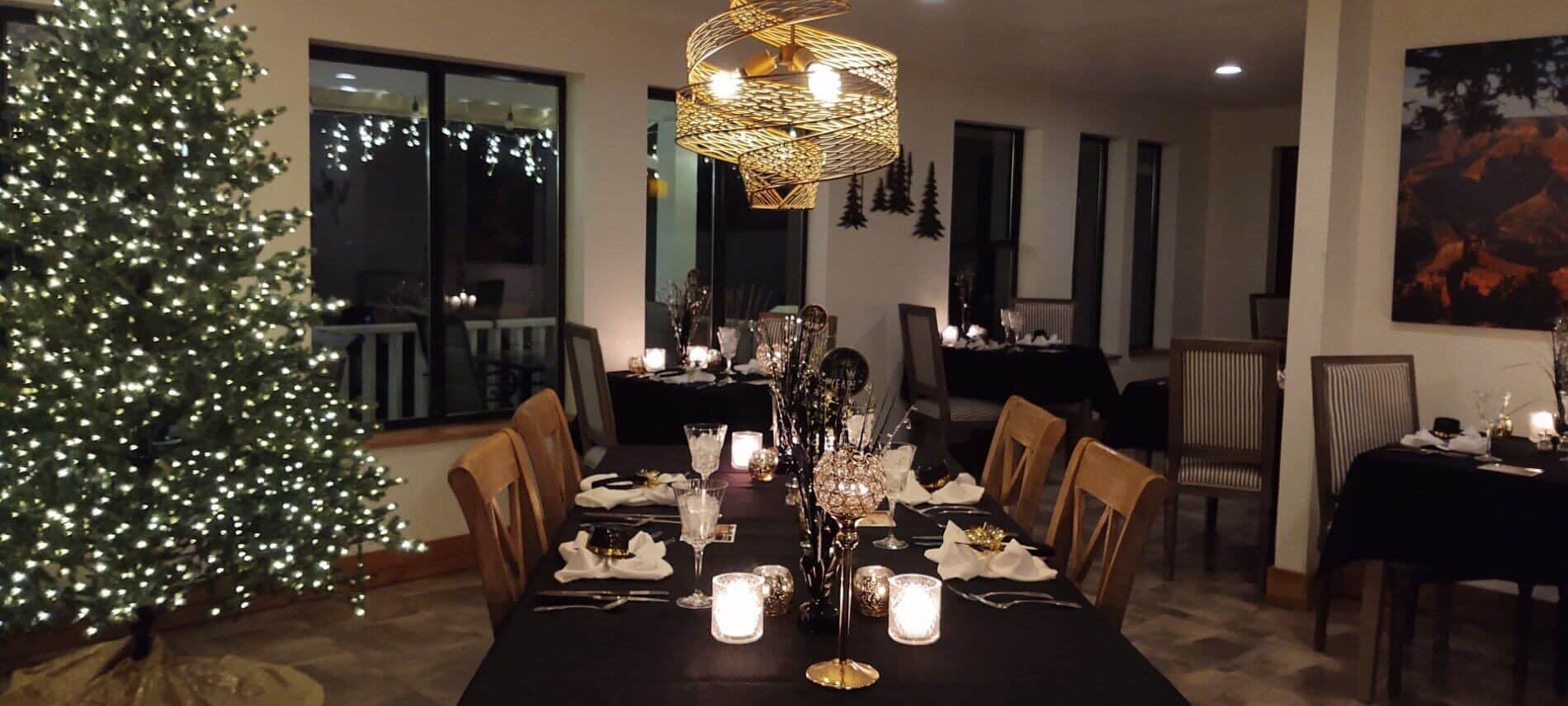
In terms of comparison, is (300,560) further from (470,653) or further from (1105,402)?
(1105,402)

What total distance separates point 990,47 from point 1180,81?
1876mm

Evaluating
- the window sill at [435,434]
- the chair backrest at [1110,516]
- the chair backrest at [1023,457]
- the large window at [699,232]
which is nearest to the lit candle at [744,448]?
the chair backrest at [1023,457]

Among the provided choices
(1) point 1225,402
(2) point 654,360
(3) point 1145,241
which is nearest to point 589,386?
Result: (2) point 654,360

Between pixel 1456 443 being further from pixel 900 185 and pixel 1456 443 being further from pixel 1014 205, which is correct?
pixel 1014 205

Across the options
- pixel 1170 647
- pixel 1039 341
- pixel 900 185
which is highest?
pixel 900 185

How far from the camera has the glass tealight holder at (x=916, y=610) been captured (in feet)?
5.89

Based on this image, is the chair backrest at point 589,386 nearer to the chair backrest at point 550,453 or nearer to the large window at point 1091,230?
the chair backrest at point 550,453

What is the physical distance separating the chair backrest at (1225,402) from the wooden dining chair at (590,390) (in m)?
2.38

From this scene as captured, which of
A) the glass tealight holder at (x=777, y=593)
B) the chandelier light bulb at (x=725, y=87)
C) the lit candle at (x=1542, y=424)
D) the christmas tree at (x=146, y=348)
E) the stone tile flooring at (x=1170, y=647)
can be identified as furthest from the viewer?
the lit candle at (x=1542, y=424)

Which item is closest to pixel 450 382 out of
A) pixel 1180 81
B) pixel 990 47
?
pixel 990 47

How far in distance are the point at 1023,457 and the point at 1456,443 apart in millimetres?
1785

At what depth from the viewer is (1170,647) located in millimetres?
4062

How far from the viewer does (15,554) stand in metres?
2.83

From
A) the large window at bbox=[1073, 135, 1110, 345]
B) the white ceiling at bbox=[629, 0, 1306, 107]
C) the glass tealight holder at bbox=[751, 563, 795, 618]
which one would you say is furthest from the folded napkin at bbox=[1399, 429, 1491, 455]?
the large window at bbox=[1073, 135, 1110, 345]
